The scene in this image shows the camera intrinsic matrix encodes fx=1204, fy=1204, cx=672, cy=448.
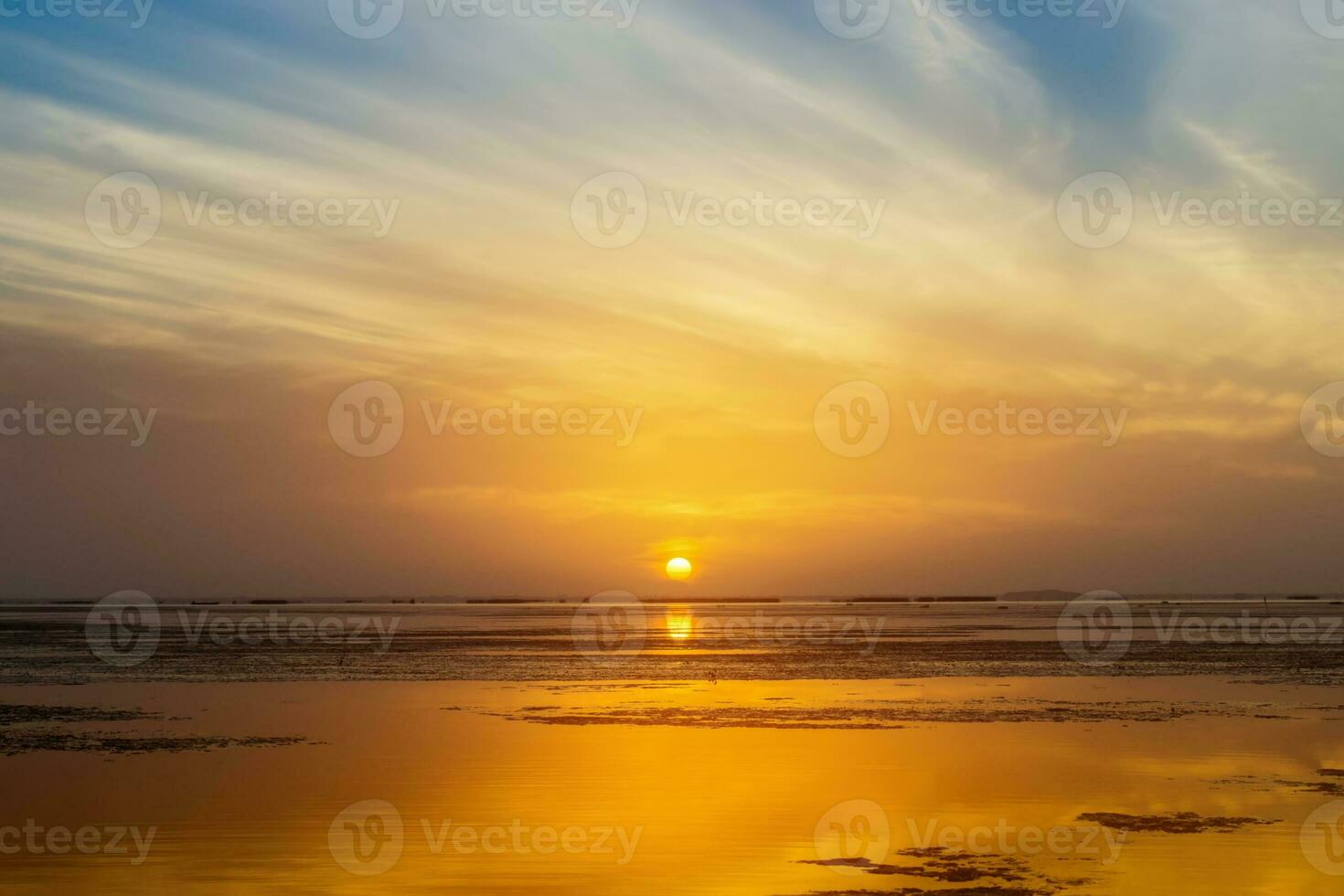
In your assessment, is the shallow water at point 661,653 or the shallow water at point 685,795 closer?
the shallow water at point 685,795

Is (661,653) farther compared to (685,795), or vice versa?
(661,653)

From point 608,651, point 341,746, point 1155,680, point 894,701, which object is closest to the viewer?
point 341,746

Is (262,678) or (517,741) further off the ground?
(262,678)

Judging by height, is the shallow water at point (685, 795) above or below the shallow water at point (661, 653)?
below

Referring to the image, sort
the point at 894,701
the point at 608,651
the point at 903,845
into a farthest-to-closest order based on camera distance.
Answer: the point at 608,651, the point at 894,701, the point at 903,845

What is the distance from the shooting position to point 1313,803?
20.4 m

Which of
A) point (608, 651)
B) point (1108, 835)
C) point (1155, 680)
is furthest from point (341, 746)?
point (608, 651)

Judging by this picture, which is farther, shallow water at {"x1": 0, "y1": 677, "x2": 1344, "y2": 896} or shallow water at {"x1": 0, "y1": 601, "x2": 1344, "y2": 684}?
shallow water at {"x1": 0, "y1": 601, "x2": 1344, "y2": 684}

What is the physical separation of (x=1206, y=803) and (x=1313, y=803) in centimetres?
175

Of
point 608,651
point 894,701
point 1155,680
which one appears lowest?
point 894,701

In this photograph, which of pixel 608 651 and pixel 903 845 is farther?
pixel 608 651

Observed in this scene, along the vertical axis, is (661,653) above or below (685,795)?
above

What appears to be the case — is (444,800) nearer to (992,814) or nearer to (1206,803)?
(992,814)

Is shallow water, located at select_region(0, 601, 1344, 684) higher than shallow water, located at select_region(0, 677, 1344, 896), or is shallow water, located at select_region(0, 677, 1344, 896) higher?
shallow water, located at select_region(0, 601, 1344, 684)
